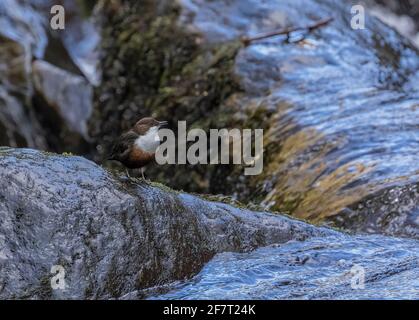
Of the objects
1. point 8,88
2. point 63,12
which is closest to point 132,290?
point 8,88

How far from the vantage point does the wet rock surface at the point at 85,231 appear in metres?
3.83

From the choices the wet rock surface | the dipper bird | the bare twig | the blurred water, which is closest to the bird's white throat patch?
the dipper bird

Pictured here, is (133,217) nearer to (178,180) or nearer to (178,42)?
(178,180)

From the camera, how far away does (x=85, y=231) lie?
397 centimetres

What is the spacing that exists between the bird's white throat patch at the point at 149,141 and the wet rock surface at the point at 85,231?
0.67 feet

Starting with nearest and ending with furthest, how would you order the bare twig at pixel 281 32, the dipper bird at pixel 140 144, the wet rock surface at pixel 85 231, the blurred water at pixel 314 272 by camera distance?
1. the wet rock surface at pixel 85 231
2. the blurred water at pixel 314 272
3. the dipper bird at pixel 140 144
4. the bare twig at pixel 281 32

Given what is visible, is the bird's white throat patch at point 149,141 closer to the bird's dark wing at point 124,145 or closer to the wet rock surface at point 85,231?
the bird's dark wing at point 124,145

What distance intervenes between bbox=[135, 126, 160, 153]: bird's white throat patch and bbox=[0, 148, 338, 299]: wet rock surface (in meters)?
0.21

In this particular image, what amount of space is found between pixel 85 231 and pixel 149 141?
2.38 ft

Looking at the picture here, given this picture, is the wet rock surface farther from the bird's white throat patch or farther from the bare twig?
the bare twig

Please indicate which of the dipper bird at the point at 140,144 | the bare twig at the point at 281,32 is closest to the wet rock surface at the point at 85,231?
the dipper bird at the point at 140,144

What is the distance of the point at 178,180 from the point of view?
823 centimetres

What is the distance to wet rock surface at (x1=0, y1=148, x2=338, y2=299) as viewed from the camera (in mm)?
3832

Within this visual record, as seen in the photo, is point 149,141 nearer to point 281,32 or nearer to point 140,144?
point 140,144
